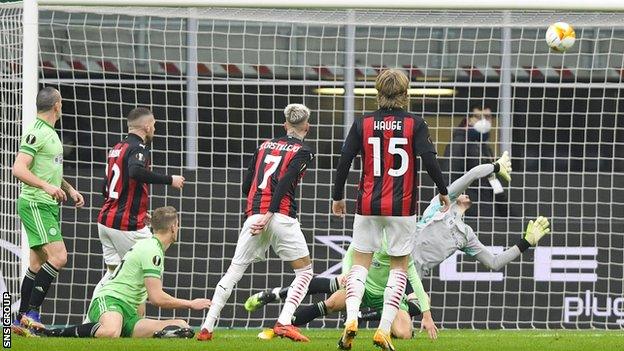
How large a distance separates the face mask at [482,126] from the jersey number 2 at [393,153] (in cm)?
542

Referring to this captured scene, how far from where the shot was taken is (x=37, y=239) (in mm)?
11008

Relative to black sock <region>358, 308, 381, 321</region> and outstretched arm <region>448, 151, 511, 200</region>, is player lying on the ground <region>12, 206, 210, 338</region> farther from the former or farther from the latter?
outstretched arm <region>448, 151, 511, 200</region>

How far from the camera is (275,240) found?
10719mm

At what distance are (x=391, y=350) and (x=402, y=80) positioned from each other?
1843 millimetres

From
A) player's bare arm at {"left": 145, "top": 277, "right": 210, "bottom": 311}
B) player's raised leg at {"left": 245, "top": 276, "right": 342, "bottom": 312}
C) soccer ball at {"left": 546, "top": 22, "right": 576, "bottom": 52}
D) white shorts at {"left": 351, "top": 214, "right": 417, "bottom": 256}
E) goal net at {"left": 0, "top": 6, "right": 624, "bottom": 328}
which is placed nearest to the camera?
white shorts at {"left": 351, "top": 214, "right": 417, "bottom": 256}

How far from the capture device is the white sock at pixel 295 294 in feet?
34.6

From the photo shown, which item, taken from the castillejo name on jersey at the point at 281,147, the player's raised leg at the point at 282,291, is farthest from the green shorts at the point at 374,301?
the castillejo name on jersey at the point at 281,147

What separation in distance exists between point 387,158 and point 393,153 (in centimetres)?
5

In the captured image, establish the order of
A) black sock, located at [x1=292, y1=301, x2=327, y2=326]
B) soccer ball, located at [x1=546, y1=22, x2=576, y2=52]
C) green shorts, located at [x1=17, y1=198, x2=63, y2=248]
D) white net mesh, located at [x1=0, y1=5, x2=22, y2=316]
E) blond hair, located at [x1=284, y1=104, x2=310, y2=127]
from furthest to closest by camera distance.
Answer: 1. white net mesh, located at [x1=0, y1=5, x2=22, y2=316]
2. soccer ball, located at [x1=546, y1=22, x2=576, y2=52]
3. black sock, located at [x1=292, y1=301, x2=327, y2=326]
4. green shorts, located at [x1=17, y1=198, x2=63, y2=248]
5. blond hair, located at [x1=284, y1=104, x2=310, y2=127]

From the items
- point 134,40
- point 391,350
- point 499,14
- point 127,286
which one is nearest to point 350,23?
point 499,14

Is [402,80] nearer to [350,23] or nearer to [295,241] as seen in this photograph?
[295,241]

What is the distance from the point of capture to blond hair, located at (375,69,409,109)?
30.7 ft

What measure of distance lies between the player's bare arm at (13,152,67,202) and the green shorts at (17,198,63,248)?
15.1 inches

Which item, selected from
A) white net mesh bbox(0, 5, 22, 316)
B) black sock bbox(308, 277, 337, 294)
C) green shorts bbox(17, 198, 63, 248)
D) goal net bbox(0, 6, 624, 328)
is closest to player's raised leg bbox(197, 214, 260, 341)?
black sock bbox(308, 277, 337, 294)
